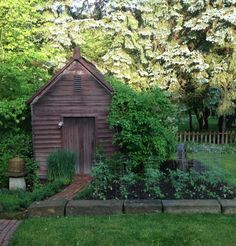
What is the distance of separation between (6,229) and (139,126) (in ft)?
20.2

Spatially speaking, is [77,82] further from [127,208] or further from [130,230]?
[130,230]

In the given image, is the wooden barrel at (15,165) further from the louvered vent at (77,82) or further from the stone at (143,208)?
the stone at (143,208)

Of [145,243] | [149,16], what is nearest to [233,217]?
[145,243]

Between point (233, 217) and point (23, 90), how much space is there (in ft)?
30.9

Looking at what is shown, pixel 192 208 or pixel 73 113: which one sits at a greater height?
pixel 73 113

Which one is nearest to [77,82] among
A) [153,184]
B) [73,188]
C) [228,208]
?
[73,188]

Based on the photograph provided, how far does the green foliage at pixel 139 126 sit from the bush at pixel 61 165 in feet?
5.13

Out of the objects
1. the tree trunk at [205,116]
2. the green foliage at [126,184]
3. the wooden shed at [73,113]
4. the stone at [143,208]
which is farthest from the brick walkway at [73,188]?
the tree trunk at [205,116]

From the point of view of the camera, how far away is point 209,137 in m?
26.1

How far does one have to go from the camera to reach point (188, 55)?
26.4m

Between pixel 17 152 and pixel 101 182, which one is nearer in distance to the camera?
pixel 101 182

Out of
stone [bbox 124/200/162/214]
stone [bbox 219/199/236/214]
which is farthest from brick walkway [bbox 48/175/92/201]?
stone [bbox 219/199/236/214]

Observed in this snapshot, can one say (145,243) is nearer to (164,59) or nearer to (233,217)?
(233,217)

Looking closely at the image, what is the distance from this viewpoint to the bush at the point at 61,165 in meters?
13.0
